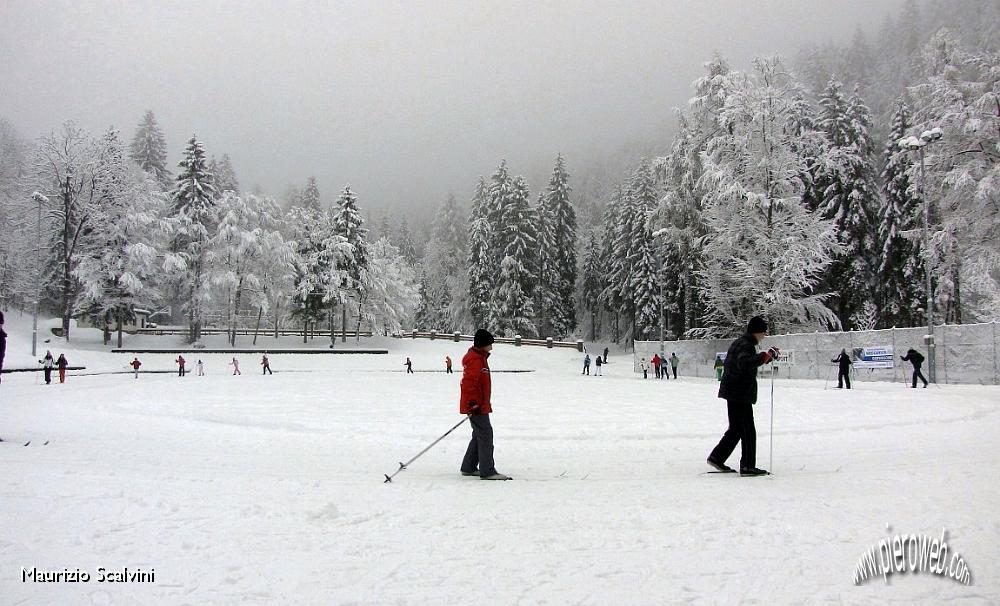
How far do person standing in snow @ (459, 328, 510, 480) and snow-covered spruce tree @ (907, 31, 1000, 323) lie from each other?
24946 millimetres

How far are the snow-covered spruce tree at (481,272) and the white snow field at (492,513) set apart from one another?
1676 inches

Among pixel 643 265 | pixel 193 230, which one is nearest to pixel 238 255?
pixel 193 230

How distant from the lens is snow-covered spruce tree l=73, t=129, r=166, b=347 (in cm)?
4228

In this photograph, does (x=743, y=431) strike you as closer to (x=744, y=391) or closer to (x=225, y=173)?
(x=744, y=391)

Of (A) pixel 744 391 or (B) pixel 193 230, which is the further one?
(B) pixel 193 230

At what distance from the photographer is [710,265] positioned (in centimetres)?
3117

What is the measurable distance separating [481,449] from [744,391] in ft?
10.6

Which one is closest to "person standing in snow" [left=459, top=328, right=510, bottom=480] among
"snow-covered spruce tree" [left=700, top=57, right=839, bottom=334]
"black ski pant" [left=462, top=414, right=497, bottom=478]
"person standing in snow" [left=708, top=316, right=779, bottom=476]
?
"black ski pant" [left=462, top=414, right=497, bottom=478]

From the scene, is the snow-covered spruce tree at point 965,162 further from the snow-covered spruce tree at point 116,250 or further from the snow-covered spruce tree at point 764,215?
the snow-covered spruce tree at point 116,250

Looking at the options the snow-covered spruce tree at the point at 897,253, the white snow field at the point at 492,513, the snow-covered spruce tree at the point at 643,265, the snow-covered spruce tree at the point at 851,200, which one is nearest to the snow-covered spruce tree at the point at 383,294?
the snow-covered spruce tree at the point at 643,265

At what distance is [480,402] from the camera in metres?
6.65

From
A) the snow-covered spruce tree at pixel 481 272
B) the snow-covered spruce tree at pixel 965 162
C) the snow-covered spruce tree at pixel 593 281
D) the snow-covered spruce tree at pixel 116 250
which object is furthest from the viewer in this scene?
the snow-covered spruce tree at pixel 593 281

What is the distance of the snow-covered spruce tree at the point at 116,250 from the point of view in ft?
139
